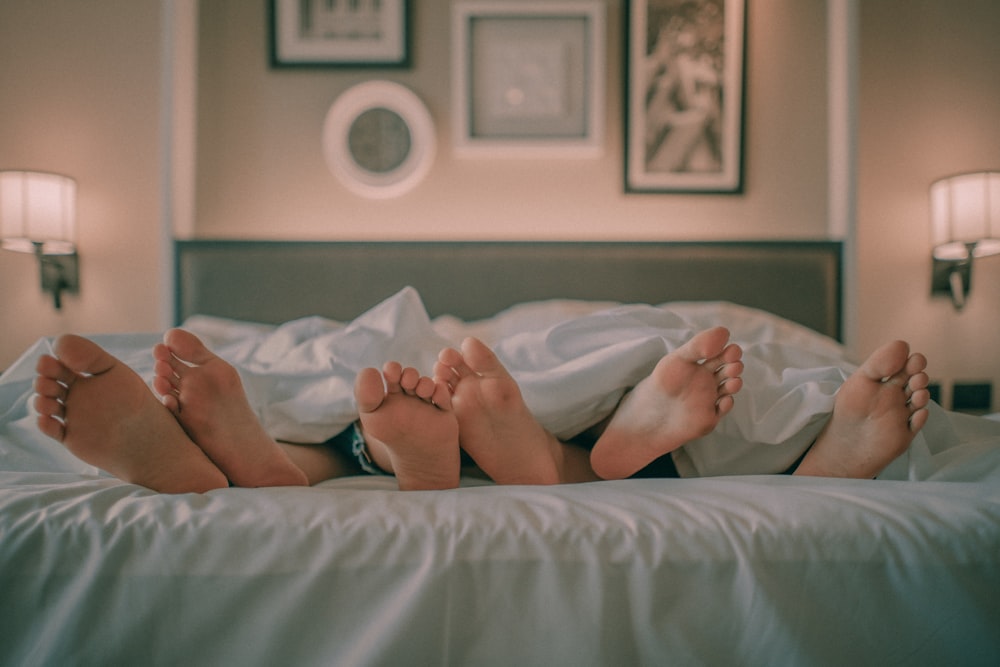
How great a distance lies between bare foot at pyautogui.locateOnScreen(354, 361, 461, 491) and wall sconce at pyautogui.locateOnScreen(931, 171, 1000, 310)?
1.61 meters

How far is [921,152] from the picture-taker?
5.55 ft

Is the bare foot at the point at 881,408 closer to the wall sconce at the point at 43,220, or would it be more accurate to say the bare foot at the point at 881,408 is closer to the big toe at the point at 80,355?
the big toe at the point at 80,355

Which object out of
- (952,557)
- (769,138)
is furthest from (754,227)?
(952,557)

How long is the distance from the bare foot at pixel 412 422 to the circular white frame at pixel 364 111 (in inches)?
47.8

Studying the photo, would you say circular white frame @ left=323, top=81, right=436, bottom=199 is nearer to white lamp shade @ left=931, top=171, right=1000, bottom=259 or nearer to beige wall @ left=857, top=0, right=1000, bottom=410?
beige wall @ left=857, top=0, right=1000, bottom=410

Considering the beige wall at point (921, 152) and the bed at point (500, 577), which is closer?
the bed at point (500, 577)

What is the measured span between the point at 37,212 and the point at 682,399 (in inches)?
68.5

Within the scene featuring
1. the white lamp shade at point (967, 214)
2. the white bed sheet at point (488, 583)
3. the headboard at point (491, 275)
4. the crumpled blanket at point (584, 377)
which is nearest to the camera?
the white bed sheet at point (488, 583)

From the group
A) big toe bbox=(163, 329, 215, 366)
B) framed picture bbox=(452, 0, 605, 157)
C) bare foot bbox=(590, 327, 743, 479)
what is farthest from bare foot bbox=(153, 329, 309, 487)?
framed picture bbox=(452, 0, 605, 157)

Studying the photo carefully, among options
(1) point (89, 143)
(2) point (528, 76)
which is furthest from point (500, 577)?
(1) point (89, 143)

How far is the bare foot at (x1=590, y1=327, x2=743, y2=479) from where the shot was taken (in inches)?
24.5

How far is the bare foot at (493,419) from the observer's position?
2.14 ft

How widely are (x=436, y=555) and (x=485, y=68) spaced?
5.26 feet

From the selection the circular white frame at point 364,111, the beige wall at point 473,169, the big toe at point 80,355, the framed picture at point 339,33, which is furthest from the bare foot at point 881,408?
the framed picture at point 339,33
